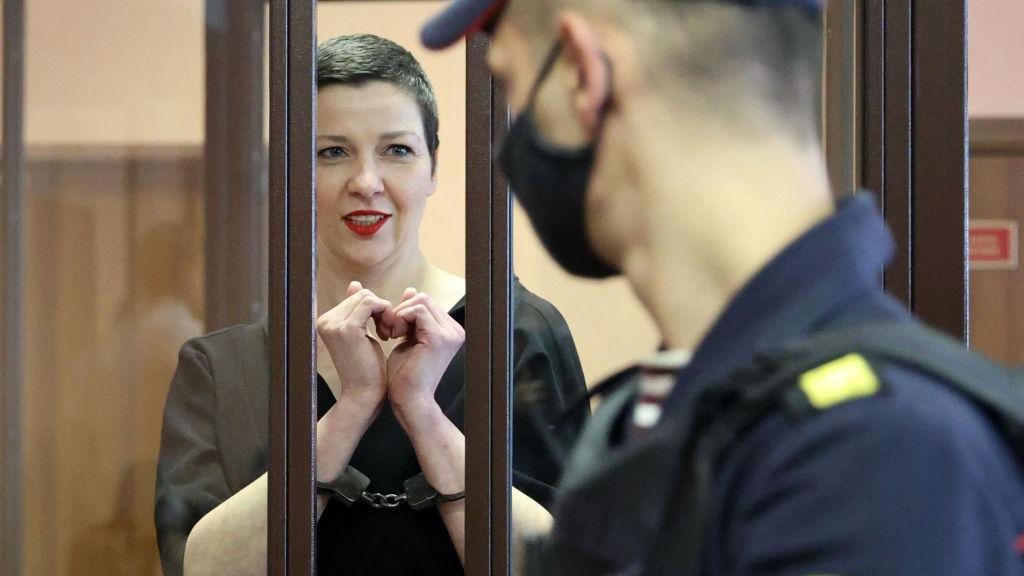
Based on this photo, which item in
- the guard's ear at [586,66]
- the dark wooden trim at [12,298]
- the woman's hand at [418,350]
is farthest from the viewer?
the dark wooden trim at [12,298]

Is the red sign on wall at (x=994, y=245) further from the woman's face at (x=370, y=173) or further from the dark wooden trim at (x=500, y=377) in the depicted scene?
the woman's face at (x=370, y=173)

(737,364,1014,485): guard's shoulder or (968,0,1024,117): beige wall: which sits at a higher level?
(968,0,1024,117): beige wall

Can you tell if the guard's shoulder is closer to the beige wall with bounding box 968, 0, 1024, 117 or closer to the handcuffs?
the handcuffs

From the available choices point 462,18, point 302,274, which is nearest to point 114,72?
point 302,274

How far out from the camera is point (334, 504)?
1994 millimetres

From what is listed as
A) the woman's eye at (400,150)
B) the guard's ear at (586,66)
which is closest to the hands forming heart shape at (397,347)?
the woman's eye at (400,150)

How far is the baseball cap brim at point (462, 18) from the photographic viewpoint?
2.47 ft

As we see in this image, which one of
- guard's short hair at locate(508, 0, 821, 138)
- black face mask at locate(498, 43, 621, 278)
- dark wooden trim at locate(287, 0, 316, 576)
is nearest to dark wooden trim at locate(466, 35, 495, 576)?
dark wooden trim at locate(287, 0, 316, 576)

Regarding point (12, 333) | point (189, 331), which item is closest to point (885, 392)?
point (189, 331)

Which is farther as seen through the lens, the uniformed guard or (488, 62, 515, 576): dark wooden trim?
(488, 62, 515, 576): dark wooden trim

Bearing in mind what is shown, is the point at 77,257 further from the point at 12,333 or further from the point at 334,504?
the point at 334,504

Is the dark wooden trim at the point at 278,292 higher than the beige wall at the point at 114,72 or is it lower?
lower

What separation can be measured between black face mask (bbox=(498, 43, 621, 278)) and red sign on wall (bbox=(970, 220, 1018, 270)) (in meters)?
1.44

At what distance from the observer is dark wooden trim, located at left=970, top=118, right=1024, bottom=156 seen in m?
2.00
